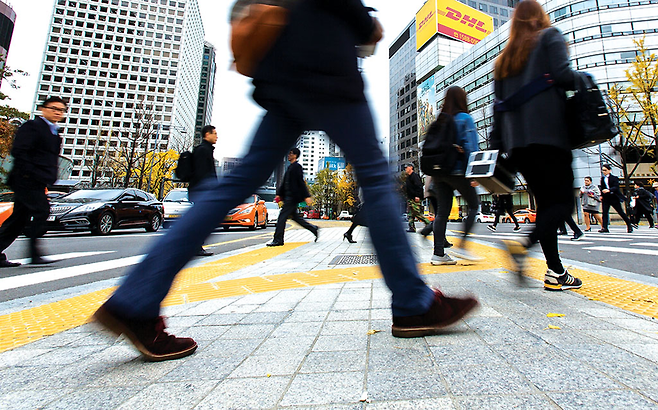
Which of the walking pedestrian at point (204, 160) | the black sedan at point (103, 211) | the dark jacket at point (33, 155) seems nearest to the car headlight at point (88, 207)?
the black sedan at point (103, 211)

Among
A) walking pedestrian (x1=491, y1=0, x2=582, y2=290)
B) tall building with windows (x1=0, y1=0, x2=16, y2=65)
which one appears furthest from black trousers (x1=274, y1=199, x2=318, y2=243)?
tall building with windows (x1=0, y1=0, x2=16, y2=65)

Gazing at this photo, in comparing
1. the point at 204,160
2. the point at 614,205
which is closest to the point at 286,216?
the point at 204,160

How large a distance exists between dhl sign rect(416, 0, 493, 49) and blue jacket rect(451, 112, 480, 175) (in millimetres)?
74290

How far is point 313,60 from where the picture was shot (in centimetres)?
130

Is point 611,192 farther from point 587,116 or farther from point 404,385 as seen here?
point 404,385

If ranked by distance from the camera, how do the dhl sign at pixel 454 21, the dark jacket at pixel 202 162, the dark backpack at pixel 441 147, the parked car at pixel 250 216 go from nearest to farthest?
the dark backpack at pixel 441 147 < the dark jacket at pixel 202 162 < the parked car at pixel 250 216 < the dhl sign at pixel 454 21

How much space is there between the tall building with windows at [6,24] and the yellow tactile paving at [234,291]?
78.9 m

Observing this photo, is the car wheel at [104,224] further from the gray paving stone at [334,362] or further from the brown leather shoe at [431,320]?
the brown leather shoe at [431,320]

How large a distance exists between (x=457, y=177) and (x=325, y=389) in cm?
309

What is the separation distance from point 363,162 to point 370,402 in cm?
91

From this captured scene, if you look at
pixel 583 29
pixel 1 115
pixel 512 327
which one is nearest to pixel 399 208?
pixel 512 327

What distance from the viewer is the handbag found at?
3.95 feet

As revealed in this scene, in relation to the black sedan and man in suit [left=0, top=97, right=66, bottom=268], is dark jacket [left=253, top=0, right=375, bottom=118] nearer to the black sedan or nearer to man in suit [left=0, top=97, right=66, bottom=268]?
man in suit [left=0, top=97, right=66, bottom=268]

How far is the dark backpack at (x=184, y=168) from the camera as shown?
4562 mm
